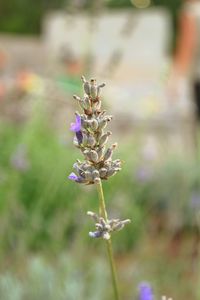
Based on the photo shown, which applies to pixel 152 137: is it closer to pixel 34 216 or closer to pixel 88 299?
pixel 34 216

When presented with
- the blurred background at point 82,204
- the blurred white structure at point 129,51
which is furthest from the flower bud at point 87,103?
the blurred white structure at point 129,51

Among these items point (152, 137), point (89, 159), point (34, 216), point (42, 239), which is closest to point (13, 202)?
point (34, 216)

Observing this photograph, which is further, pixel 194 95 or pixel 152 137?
pixel 194 95

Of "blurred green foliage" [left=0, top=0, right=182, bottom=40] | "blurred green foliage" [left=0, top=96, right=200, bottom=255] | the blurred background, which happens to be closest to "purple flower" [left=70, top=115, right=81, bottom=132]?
the blurred background

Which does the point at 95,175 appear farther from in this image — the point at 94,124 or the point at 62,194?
the point at 62,194

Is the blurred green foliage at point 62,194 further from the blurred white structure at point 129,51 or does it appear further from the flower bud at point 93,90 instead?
the blurred white structure at point 129,51

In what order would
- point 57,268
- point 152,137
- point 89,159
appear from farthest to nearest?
point 152,137
point 57,268
point 89,159

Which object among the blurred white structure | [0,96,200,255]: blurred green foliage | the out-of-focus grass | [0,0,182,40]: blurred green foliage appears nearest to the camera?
the out-of-focus grass

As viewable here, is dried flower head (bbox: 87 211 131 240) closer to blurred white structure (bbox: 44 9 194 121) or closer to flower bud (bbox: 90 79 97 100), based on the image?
flower bud (bbox: 90 79 97 100)
